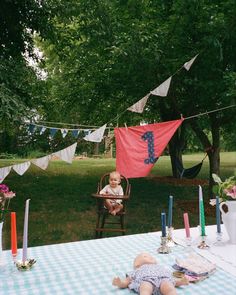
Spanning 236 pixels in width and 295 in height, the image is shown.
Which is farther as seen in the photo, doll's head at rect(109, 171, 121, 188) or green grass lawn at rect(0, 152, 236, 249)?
green grass lawn at rect(0, 152, 236, 249)

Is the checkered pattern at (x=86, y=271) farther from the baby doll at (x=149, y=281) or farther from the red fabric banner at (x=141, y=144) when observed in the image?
the red fabric banner at (x=141, y=144)

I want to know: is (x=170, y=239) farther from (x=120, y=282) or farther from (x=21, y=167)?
(x=21, y=167)

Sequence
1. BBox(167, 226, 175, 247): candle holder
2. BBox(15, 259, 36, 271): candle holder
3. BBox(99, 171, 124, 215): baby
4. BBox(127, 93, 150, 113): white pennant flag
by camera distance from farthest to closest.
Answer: BBox(127, 93, 150, 113): white pennant flag → BBox(99, 171, 124, 215): baby → BBox(167, 226, 175, 247): candle holder → BBox(15, 259, 36, 271): candle holder

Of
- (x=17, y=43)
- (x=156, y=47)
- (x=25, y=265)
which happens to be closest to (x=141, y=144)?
(x=156, y=47)

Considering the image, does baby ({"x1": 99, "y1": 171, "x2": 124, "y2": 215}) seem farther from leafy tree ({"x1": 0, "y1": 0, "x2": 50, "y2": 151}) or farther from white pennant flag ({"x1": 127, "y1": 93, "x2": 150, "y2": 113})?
leafy tree ({"x1": 0, "y1": 0, "x2": 50, "y2": 151})

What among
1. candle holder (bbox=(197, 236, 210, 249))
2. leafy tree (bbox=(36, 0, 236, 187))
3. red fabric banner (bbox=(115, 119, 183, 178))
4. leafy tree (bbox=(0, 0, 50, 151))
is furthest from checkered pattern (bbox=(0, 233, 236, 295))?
leafy tree (bbox=(36, 0, 236, 187))

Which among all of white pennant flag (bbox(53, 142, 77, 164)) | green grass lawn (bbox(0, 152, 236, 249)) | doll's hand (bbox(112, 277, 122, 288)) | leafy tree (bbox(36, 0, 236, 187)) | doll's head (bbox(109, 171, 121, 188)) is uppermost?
leafy tree (bbox(36, 0, 236, 187))

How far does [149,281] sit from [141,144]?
12.0ft

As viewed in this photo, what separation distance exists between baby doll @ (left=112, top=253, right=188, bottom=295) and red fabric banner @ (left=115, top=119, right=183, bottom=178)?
3.43m

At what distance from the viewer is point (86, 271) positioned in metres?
1.99

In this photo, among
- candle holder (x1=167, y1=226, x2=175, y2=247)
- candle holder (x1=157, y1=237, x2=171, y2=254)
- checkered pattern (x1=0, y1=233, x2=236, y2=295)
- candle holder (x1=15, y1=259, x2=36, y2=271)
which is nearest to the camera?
checkered pattern (x1=0, y1=233, x2=236, y2=295)

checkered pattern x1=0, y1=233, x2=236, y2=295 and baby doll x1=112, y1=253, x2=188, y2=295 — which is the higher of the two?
baby doll x1=112, y1=253, x2=188, y2=295

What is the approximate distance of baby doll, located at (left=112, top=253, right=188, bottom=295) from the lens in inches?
64.4

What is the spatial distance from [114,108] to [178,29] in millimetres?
5402
